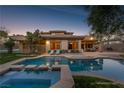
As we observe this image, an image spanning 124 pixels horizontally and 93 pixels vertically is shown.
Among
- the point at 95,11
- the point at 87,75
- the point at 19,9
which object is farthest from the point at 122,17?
the point at 19,9

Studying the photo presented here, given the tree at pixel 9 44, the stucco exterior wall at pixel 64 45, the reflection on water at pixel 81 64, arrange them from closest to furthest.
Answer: the reflection on water at pixel 81 64
the stucco exterior wall at pixel 64 45
the tree at pixel 9 44

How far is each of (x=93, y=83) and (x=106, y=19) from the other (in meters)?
4.40

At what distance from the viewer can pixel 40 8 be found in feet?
46.6

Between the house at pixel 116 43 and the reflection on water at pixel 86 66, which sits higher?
the house at pixel 116 43

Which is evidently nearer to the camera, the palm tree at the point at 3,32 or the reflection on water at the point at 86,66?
the reflection on water at the point at 86,66

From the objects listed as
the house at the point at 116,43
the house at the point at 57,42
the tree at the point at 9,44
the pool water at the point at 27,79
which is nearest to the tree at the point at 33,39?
the house at the point at 57,42

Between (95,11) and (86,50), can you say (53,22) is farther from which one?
(95,11)

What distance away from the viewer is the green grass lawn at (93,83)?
6446 millimetres

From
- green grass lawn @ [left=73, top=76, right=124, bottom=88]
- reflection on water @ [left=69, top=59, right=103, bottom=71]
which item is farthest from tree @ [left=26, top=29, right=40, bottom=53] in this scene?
green grass lawn @ [left=73, top=76, right=124, bottom=88]

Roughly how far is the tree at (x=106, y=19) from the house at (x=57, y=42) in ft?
12.9

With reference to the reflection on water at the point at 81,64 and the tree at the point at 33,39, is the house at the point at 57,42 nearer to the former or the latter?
the tree at the point at 33,39

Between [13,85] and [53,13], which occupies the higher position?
[53,13]

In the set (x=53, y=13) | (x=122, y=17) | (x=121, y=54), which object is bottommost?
(x=121, y=54)
